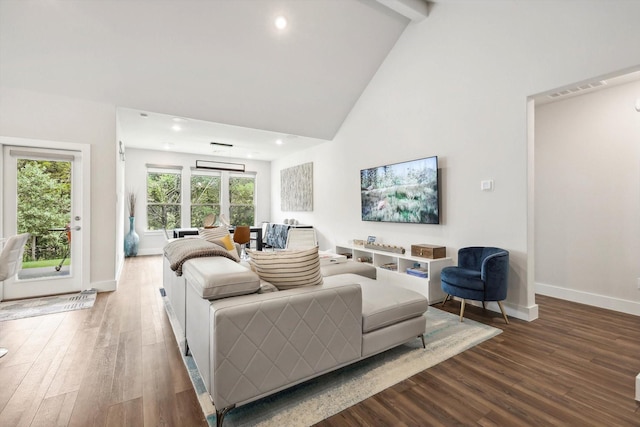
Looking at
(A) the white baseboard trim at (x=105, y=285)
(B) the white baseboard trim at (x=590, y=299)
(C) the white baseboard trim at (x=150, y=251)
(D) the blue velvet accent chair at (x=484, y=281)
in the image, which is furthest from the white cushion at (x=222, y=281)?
(C) the white baseboard trim at (x=150, y=251)

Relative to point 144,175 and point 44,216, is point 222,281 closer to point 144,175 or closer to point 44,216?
point 44,216

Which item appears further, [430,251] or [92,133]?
[92,133]

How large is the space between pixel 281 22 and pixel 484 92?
2.66 m

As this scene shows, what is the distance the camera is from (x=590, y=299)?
11.7 feet

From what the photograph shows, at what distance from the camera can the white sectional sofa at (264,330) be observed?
4.99ft

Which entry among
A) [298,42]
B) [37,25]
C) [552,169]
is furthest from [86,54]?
[552,169]

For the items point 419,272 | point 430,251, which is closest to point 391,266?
point 419,272

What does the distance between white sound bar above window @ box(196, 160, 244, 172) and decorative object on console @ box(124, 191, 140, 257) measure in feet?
5.76

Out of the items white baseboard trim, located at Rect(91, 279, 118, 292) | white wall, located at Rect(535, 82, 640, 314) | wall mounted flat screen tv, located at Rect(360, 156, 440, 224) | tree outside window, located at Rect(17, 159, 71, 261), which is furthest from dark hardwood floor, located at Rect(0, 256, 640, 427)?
wall mounted flat screen tv, located at Rect(360, 156, 440, 224)

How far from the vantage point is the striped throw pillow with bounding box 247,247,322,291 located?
1933 millimetres

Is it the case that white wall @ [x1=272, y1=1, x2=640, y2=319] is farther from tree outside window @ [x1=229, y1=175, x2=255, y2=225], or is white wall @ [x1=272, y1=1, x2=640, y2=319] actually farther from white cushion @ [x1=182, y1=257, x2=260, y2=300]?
tree outside window @ [x1=229, y1=175, x2=255, y2=225]

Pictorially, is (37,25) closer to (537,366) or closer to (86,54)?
(86,54)

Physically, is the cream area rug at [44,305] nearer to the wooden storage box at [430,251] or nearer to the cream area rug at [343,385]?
the cream area rug at [343,385]

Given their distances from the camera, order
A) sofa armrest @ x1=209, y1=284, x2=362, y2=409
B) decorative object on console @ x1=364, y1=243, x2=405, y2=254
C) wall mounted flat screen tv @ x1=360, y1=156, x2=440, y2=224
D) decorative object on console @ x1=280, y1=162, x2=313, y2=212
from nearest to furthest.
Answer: sofa armrest @ x1=209, y1=284, x2=362, y2=409 < wall mounted flat screen tv @ x1=360, y1=156, x2=440, y2=224 < decorative object on console @ x1=364, y1=243, x2=405, y2=254 < decorative object on console @ x1=280, y1=162, x2=313, y2=212
